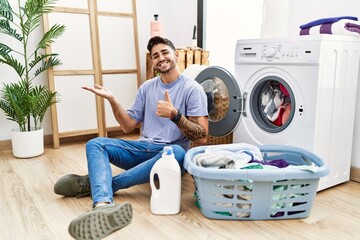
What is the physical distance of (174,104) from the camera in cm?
193

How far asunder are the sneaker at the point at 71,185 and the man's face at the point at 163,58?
29.4 inches

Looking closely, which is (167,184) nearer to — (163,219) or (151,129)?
(163,219)

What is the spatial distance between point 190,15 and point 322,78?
200 centimetres

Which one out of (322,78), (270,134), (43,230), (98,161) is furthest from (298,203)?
(43,230)

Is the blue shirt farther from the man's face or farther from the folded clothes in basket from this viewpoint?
the folded clothes in basket

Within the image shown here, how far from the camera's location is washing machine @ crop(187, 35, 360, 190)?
178 centimetres

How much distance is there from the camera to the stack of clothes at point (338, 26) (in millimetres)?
1902

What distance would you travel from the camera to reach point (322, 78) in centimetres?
176

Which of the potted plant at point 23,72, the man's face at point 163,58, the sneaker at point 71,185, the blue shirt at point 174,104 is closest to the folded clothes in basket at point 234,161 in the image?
the blue shirt at point 174,104

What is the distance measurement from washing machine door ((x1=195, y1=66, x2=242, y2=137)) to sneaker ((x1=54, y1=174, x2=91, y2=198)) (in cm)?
94

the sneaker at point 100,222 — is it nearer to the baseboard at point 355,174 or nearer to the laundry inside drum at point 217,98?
the laundry inside drum at point 217,98

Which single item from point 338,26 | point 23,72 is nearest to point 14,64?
point 23,72

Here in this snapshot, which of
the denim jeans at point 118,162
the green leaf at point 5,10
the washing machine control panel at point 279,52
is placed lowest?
the denim jeans at point 118,162

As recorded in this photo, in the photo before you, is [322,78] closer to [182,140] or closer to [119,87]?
[182,140]
